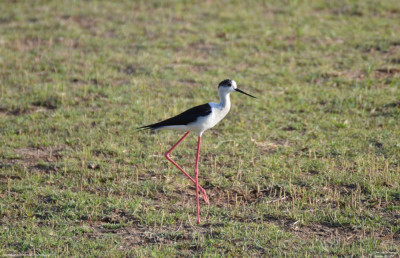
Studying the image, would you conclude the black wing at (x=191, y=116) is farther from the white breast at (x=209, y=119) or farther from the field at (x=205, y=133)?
the field at (x=205, y=133)

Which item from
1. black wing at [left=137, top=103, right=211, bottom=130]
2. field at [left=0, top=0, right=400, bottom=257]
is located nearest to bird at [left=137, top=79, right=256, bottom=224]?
black wing at [left=137, top=103, right=211, bottom=130]

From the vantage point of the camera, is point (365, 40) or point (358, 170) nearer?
point (358, 170)

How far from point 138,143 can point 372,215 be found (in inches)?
129

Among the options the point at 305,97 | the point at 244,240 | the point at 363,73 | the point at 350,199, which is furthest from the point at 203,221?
the point at 363,73

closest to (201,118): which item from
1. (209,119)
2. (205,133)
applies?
(209,119)

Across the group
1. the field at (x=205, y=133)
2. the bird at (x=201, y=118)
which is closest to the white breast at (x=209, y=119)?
the bird at (x=201, y=118)

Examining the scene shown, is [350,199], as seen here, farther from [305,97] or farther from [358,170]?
[305,97]

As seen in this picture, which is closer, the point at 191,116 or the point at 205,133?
the point at 191,116

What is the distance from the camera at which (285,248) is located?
5281mm

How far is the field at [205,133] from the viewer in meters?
5.64

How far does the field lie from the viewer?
5.64 metres

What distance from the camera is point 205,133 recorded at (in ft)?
27.3

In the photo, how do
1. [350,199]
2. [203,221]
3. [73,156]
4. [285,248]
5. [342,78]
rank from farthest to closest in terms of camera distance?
[342,78], [73,156], [350,199], [203,221], [285,248]

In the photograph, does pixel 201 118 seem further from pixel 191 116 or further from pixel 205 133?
pixel 205 133
